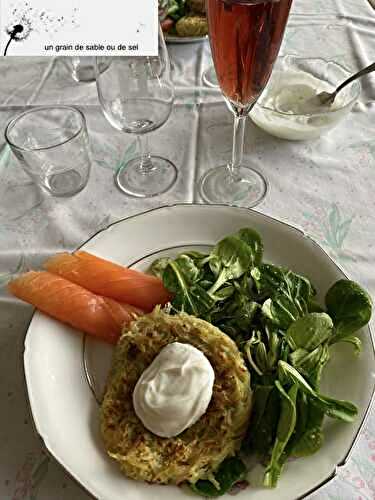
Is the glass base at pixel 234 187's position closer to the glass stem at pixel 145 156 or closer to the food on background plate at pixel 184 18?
the glass stem at pixel 145 156

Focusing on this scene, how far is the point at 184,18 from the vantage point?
4.26 ft

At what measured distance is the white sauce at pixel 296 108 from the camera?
41.1 inches

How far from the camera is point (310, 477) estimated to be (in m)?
0.61

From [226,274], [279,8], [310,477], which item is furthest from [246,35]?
[310,477]

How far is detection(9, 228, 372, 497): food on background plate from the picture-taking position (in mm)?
625

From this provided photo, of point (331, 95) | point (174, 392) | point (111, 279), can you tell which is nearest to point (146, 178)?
point (111, 279)

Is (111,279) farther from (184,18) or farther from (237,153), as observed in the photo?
(184,18)

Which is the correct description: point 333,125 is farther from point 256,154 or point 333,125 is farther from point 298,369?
point 298,369

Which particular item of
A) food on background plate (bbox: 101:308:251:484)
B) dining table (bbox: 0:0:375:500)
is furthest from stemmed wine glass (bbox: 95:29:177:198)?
food on background plate (bbox: 101:308:251:484)

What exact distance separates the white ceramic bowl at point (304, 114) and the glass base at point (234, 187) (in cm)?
11

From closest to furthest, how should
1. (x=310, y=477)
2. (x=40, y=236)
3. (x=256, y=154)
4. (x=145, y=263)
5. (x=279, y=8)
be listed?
(x=310, y=477), (x=279, y=8), (x=145, y=263), (x=40, y=236), (x=256, y=154)

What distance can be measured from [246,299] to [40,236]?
1.43 ft

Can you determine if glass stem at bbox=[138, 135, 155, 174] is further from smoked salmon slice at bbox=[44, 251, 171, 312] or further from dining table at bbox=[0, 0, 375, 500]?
smoked salmon slice at bbox=[44, 251, 171, 312]

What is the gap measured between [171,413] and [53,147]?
0.56m
